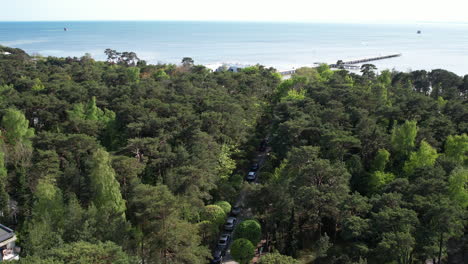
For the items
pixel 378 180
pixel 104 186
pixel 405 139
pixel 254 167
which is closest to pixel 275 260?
pixel 104 186

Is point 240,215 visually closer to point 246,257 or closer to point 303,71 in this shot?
point 246,257

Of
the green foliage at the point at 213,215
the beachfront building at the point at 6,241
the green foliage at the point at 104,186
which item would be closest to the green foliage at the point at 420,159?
the green foliage at the point at 213,215

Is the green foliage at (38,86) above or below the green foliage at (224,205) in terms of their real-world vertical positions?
above

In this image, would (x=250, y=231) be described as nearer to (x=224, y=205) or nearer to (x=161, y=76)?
(x=224, y=205)

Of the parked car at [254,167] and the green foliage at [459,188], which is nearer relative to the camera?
the green foliage at [459,188]

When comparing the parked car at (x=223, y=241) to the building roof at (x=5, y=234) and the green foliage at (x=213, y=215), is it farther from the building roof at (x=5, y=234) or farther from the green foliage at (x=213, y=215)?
the building roof at (x=5, y=234)

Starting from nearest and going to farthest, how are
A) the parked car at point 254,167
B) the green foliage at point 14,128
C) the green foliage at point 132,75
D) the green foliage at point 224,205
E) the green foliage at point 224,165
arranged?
the green foliage at point 224,205 → the green foliage at point 224,165 → the green foliage at point 14,128 → the parked car at point 254,167 → the green foliage at point 132,75

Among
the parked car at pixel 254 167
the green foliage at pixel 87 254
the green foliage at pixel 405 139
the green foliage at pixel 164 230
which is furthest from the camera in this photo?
the parked car at pixel 254 167
